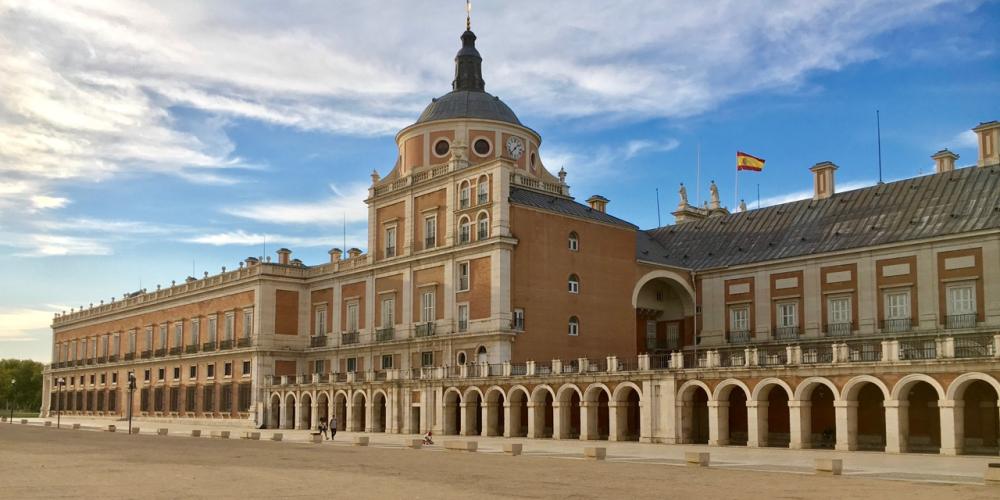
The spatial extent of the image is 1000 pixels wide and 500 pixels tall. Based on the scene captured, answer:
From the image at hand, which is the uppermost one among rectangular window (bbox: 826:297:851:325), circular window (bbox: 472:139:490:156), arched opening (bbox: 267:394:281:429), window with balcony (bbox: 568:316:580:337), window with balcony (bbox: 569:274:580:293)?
circular window (bbox: 472:139:490:156)

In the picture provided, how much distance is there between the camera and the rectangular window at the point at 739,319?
202 ft

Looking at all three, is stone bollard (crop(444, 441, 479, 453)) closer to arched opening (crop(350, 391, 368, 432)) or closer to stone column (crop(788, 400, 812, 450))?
stone column (crop(788, 400, 812, 450))

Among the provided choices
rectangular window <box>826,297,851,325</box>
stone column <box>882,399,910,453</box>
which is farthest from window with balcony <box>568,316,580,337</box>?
stone column <box>882,399,910,453</box>

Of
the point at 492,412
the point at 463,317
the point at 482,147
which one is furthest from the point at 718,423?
the point at 482,147

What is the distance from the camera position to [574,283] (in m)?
60.7

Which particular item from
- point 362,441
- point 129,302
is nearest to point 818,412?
point 362,441

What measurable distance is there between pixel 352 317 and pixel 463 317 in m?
12.9

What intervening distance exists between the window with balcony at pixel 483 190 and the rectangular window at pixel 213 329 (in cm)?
3028

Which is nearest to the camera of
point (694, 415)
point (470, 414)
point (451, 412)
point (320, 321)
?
point (694, 415)

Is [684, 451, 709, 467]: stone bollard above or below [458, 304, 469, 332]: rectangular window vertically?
below

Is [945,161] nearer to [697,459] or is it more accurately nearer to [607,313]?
[607,313]

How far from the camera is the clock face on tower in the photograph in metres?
67.7

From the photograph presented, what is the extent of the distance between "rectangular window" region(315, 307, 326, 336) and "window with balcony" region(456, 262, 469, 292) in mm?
16704

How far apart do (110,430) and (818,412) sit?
139 ft
